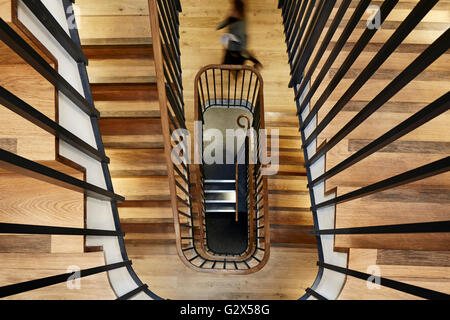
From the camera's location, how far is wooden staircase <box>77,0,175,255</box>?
2.46m

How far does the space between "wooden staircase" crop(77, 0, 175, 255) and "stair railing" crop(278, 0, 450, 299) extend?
1.36 metres

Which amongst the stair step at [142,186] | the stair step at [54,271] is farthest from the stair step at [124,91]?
the stair step at [54,271]

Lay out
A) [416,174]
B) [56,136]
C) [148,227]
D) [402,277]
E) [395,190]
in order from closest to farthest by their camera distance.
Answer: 1. [416,174]
2. [56,136]
3. [402,277]
4. [395,190]
5. [148,227]

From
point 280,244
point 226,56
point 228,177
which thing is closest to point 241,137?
point 228,177

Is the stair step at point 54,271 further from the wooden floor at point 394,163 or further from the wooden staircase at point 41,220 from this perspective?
the wooden floor at point 394,163

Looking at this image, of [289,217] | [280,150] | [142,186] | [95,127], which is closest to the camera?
[95,127]

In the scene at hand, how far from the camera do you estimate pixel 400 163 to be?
1.58 meters

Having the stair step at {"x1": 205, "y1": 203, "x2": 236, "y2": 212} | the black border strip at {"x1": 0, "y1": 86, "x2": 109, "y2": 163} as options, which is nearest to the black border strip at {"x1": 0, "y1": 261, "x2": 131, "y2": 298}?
the black border strip at {"x1": 0, "y1": 86, "x2": 109, "y2": 163}

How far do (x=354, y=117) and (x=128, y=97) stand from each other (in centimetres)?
211

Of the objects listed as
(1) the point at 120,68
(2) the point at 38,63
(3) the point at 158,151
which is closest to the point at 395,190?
(2) the point at 38,63

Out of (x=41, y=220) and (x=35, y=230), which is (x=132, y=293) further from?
(x=35, y=230)

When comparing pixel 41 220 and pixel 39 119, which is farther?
pixel 41 220

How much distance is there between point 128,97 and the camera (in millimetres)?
2584
